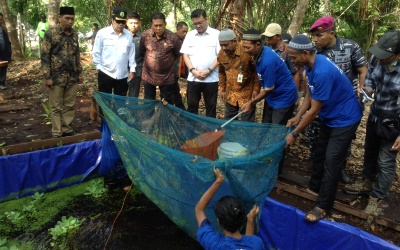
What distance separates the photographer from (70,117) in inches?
172

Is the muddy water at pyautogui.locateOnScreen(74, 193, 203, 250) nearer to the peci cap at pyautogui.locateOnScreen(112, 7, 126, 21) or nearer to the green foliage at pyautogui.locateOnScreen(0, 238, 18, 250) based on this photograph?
the green foliage at pyautogui.locateOnScreen(0, 238, 18, 250)

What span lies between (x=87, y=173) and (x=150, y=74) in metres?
1.51

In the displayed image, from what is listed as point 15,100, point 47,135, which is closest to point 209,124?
point 47,135

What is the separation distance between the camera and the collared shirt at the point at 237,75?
362 centimetres

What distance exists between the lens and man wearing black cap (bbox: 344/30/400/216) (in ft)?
8.20

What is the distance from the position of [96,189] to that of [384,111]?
111 inches

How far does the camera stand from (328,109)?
102 inches

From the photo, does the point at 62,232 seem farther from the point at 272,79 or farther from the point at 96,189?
the point at 272,79

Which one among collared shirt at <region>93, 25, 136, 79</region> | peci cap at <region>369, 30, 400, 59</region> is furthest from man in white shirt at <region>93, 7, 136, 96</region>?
peci cap at <region>369, 30, 400, 59</region>

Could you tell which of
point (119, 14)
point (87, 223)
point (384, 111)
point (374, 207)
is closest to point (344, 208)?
Result: point (374, 207)

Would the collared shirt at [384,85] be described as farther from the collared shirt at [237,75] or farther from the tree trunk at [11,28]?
the tree trunk at [11,28]

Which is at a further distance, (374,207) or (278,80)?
(278,80)

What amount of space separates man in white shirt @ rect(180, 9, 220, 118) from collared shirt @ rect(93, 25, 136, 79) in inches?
29.7

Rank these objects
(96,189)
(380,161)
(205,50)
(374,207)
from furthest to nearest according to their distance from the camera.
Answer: (205,50), (96,189), (374,207), (380,161)
